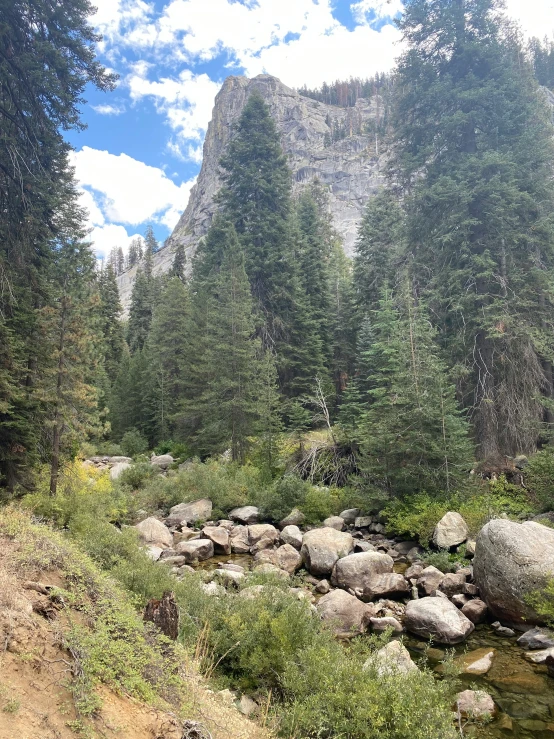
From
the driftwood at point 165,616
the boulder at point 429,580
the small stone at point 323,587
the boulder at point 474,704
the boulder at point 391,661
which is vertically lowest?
the small stone at point 323,587

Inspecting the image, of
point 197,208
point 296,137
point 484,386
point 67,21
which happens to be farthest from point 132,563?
point 296,137

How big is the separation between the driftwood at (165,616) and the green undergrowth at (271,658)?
0.28 meters

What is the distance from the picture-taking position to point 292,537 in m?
13.0

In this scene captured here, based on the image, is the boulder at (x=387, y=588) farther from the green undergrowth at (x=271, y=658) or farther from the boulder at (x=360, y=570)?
the green undergrowth at (x=271, y=658)

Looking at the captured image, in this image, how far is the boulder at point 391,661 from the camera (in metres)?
5.16

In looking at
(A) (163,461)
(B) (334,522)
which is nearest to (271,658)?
(B) (334,522)

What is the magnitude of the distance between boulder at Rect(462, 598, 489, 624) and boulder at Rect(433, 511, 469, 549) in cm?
280

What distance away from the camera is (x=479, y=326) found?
1680 cm

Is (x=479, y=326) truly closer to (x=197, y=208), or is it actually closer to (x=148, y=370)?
(x=148, y=370)

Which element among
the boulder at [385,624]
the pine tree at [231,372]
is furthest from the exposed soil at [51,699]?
the pine tree at [231,372]

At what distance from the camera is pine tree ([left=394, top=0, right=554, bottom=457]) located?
16.7 m

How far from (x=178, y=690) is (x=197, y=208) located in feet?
402

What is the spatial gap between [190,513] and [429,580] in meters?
9.05

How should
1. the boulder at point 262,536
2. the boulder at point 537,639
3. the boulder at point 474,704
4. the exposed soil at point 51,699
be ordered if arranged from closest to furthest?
the exposed soil at point 51,699 → the boulder at point 474,704 → the boulder at point 537,639 → the boulder at point 262,536
